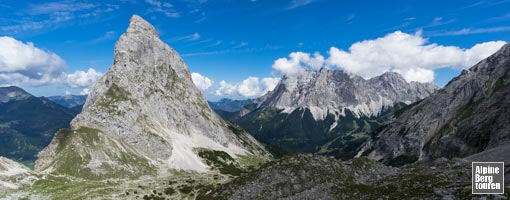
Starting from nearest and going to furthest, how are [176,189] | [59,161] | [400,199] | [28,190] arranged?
1. [400,199]
2. [28,190]
3. [176,189]
4. [59,161]

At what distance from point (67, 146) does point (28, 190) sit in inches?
2348

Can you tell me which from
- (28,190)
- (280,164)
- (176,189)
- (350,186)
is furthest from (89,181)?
(350,186)

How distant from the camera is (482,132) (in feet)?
468

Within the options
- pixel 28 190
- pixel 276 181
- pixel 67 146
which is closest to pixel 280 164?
pixel 276 181

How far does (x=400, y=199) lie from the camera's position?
4694 centimetres

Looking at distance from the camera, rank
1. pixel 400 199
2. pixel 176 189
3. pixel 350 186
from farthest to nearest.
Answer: pixel 176 189
pixel 350 186
pixel 400 199

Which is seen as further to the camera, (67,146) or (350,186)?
(67,146)

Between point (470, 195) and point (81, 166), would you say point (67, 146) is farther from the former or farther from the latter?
point (470, 195)

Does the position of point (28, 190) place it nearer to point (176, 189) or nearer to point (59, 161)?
point (59, 161)

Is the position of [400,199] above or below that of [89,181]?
above

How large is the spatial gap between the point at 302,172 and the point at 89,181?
5712 inches

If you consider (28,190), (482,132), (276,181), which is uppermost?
(482,132)

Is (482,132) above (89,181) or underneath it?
above

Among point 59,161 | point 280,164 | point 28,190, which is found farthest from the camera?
point 59,161
